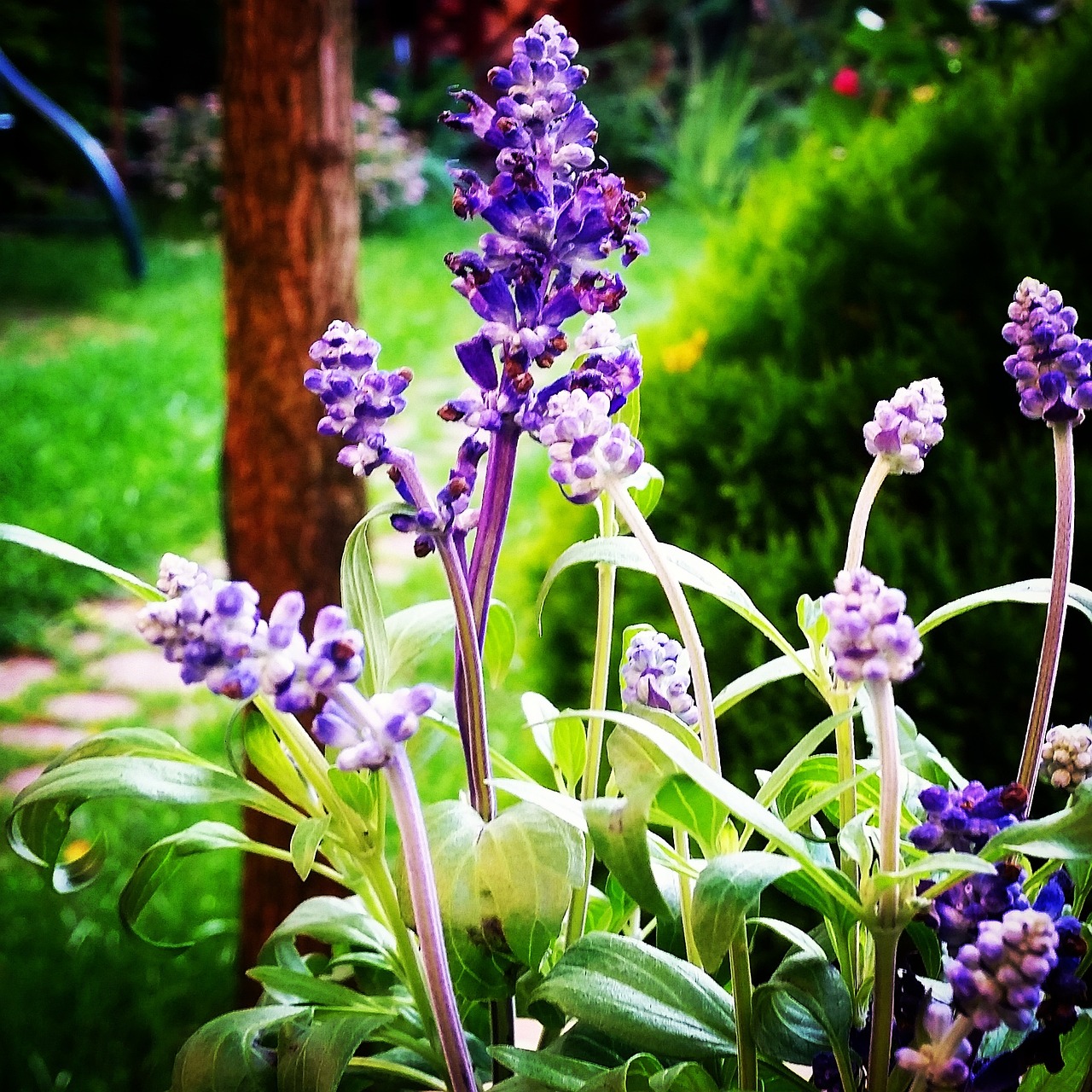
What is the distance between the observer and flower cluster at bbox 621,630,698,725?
463 mm

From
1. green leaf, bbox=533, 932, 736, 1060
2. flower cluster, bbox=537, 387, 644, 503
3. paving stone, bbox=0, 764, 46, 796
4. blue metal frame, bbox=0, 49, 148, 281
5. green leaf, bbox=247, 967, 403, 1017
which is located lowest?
paving stone, bbox=0, 764, 46, 796

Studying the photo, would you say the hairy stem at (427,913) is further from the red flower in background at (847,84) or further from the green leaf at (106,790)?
the red flower in background at (847,84)

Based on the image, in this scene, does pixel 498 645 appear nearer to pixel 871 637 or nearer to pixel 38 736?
pixel 871 637

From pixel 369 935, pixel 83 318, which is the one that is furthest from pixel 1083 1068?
pixel 83 318

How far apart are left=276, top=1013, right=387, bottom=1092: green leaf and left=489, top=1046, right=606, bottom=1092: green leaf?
49 millimetres

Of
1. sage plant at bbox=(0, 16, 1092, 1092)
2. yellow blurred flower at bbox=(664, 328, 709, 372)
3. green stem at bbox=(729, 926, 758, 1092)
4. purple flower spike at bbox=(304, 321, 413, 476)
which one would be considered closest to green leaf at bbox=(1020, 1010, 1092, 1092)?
sage plant at bbox=(0, 16, 1092, 1092)

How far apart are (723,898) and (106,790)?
0.22m

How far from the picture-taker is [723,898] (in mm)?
346

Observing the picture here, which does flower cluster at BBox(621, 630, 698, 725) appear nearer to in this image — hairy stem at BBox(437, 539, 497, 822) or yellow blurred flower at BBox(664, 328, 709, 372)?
hairy stem at BBox(437, 539, 497, 822)

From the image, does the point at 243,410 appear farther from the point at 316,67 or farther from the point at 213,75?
the point at 213,75

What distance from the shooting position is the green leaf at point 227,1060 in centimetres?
46

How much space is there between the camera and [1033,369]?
1.38 ft

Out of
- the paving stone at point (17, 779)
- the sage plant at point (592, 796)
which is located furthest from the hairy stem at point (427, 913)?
the paving stone at point (17, 779)

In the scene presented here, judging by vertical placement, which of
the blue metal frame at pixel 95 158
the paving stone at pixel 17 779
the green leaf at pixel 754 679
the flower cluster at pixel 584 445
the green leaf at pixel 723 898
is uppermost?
the blue metal frame at pixel 95 158
